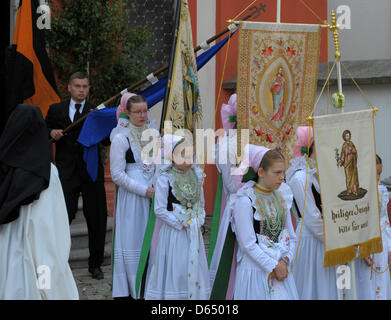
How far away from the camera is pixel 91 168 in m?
7.00

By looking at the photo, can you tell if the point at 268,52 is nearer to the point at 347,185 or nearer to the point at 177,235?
the point at 347,185

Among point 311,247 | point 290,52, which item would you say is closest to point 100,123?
point 290,52

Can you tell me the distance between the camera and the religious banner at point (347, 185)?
4.84 metres

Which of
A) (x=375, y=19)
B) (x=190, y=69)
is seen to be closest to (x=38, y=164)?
(x=190, y=69)

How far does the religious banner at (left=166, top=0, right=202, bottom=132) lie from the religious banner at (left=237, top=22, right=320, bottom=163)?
447mm

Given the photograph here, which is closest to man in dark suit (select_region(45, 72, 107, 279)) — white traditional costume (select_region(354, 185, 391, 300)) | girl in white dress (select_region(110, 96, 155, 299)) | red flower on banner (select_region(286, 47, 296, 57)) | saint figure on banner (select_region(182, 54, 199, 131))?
girl in white dress (select_region(110, 96, 155, 299))

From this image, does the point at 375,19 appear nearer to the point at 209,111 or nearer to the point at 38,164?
the point at 209,111

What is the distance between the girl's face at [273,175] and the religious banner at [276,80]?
125 cm

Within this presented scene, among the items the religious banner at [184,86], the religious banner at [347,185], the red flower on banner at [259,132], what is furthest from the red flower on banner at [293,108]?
the religious banner at [347,185]

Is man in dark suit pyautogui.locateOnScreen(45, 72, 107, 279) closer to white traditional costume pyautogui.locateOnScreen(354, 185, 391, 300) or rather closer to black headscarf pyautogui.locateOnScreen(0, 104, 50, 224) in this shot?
black headscarf pyautogui.locateOnScreen(0, 104, 50, 224)

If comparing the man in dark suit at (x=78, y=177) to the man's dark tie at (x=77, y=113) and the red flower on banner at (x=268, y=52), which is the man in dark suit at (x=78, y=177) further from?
the red flower on banner at (x=268, y=52)

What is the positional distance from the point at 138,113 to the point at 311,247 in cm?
201

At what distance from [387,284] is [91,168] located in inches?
120

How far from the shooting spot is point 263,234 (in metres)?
4.80
